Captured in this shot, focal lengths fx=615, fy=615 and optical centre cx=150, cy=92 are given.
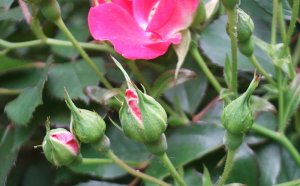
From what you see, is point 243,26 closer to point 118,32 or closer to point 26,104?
point 118,32

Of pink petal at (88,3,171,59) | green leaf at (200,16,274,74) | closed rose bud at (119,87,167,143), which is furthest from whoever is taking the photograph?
green leaf at (200,16,274,74)

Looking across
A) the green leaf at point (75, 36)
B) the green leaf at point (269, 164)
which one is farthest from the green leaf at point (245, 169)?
the green leaf at point (75, 36)

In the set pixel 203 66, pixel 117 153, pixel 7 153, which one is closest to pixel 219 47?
pixel 203 66

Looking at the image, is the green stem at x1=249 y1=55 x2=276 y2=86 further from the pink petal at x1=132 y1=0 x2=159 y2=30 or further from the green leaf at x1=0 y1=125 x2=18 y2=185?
the green leaf at x1=0 y1=125 x2=18 y2=185

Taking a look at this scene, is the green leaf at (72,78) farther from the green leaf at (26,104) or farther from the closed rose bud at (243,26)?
the closed rose bud at (243,26)

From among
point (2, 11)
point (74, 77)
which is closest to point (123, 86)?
point (74, 77)

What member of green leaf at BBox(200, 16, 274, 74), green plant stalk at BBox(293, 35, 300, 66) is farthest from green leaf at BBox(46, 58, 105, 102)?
green plant stalk at BBox(293, 35, 300, 66)
